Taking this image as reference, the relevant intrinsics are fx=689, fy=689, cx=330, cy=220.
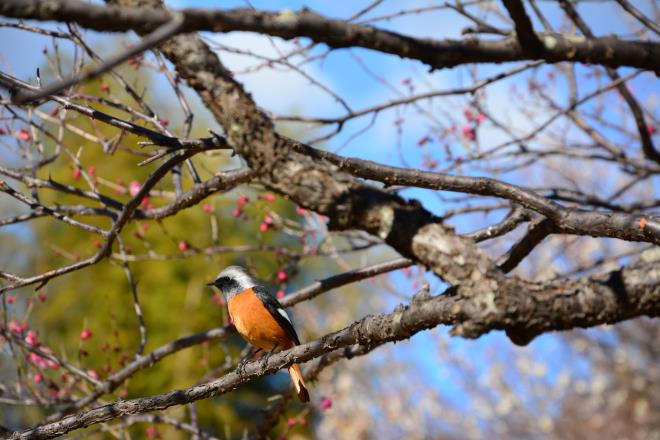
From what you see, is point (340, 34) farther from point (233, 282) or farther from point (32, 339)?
point (233, 282)

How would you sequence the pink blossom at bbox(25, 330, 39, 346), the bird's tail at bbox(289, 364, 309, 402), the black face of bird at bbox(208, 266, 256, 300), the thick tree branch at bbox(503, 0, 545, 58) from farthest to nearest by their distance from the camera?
the black face of bird at bbox(208, 266, 256, 300), the pink blossom at bbox(25, 330, 39, 346), the bird's tail at bbox(289, 364, 309, 402), the thick tree branch at bbox(503, 0, 545, 58)

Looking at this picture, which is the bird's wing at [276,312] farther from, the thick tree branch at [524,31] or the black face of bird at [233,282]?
the thick tree branch at [524,31]

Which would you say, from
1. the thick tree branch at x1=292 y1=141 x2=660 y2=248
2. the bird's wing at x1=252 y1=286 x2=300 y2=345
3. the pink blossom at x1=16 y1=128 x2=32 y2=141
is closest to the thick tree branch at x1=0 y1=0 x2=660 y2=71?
the thick tree branch at x1=292 y1=141 x2=660 y2=248

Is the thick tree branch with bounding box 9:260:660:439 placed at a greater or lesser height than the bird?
lesser

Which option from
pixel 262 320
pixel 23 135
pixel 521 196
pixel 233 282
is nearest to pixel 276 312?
pixel 262 320

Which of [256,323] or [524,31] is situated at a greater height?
[256,323]

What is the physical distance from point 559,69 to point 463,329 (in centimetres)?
510

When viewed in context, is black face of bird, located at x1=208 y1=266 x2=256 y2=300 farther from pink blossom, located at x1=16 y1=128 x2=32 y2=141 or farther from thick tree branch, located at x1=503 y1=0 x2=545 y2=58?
thick tree branch, located at x1=503 y1=0 x2=545 y2=58

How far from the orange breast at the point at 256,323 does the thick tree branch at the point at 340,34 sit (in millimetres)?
2865

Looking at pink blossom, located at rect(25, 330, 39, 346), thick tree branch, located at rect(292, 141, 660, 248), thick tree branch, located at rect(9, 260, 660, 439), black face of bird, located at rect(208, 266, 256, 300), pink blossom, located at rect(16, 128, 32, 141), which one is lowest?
thick tree branch, located at rect(9, 260, 660, 439)

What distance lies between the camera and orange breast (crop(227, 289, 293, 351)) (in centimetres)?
462

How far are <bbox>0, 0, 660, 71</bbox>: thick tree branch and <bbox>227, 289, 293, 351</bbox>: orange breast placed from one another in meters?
2.87

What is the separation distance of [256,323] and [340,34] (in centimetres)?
301

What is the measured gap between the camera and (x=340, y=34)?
76.9 inches
